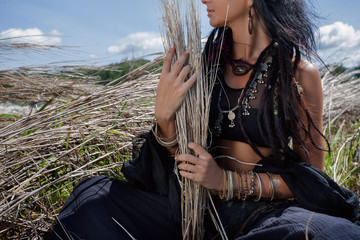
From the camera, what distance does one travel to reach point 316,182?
1127 mm

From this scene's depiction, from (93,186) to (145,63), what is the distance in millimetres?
1356

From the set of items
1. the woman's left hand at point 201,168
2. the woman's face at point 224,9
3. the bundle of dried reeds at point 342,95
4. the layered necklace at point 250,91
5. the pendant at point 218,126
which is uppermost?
the woman's face at point 224,9

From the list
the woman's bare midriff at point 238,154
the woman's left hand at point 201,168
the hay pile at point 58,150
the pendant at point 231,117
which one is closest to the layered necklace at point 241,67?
the pendant at point 231,117

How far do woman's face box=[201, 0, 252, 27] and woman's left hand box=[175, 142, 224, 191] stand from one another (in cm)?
47

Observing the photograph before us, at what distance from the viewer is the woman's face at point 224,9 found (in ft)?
4.17

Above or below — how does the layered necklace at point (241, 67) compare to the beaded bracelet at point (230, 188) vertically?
above

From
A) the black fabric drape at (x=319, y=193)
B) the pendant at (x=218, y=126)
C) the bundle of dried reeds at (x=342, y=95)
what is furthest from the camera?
the bundle of dried reeds at (x=342, y=95)

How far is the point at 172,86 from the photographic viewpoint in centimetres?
117

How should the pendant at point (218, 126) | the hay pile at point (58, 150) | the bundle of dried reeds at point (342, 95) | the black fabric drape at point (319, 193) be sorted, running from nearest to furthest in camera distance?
the black fabric drape at point (319, 193)
the pendant at point (218, 126)
the hay pile at point (58, 150)
the bundle of dried reeds at point (342, 95)

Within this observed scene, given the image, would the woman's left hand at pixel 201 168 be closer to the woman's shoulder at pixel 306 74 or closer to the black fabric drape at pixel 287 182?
the black fabric drape at pixel 287 182

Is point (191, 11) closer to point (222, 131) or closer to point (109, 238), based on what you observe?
point (222, 131)

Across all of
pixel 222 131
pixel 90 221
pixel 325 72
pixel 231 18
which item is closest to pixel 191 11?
pixel 231 18

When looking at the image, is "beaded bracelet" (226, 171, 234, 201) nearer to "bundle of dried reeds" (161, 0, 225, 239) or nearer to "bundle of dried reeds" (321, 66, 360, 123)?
"bundle of dried reeds" (161, 0, 225, 239)

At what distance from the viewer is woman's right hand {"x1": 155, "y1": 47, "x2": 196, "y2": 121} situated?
1154 millimetres
